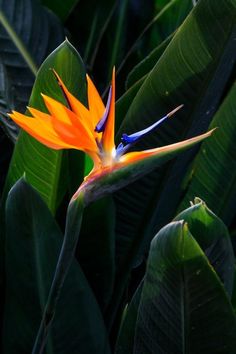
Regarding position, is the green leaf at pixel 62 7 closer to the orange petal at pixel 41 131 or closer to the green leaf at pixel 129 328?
the green leaf at pixel 129 328

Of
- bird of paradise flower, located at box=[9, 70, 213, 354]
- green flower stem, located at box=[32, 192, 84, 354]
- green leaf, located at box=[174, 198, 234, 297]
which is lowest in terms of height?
green leaf, located at box=[174, 198, 234, 297]

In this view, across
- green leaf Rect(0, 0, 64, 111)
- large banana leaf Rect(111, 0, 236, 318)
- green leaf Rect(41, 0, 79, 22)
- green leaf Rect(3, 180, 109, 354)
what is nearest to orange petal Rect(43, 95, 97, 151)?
green leaf Rect(3, 180, 109, 354)

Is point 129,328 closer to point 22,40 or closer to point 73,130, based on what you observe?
point 73,130

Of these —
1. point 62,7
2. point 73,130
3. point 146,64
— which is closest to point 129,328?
point 73,130

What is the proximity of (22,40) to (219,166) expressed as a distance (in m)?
0.67

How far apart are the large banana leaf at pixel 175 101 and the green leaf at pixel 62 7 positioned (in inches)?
25.3

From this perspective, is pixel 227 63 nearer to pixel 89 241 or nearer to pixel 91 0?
pixel 89 241

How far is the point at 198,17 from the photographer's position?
1.18m

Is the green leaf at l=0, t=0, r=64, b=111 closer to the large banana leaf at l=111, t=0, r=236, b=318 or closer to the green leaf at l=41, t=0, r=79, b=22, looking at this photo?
the green leaf at l=41, t=0, r=79, b=22

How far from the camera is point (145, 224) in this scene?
1.33 m

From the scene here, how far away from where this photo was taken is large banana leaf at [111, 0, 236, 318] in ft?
3.88

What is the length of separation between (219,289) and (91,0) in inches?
47.5

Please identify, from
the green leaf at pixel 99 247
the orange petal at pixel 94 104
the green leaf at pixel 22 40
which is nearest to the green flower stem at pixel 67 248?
the orange petal at pixel 94 104

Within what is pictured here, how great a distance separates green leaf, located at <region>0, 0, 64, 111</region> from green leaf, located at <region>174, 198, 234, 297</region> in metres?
0.76
